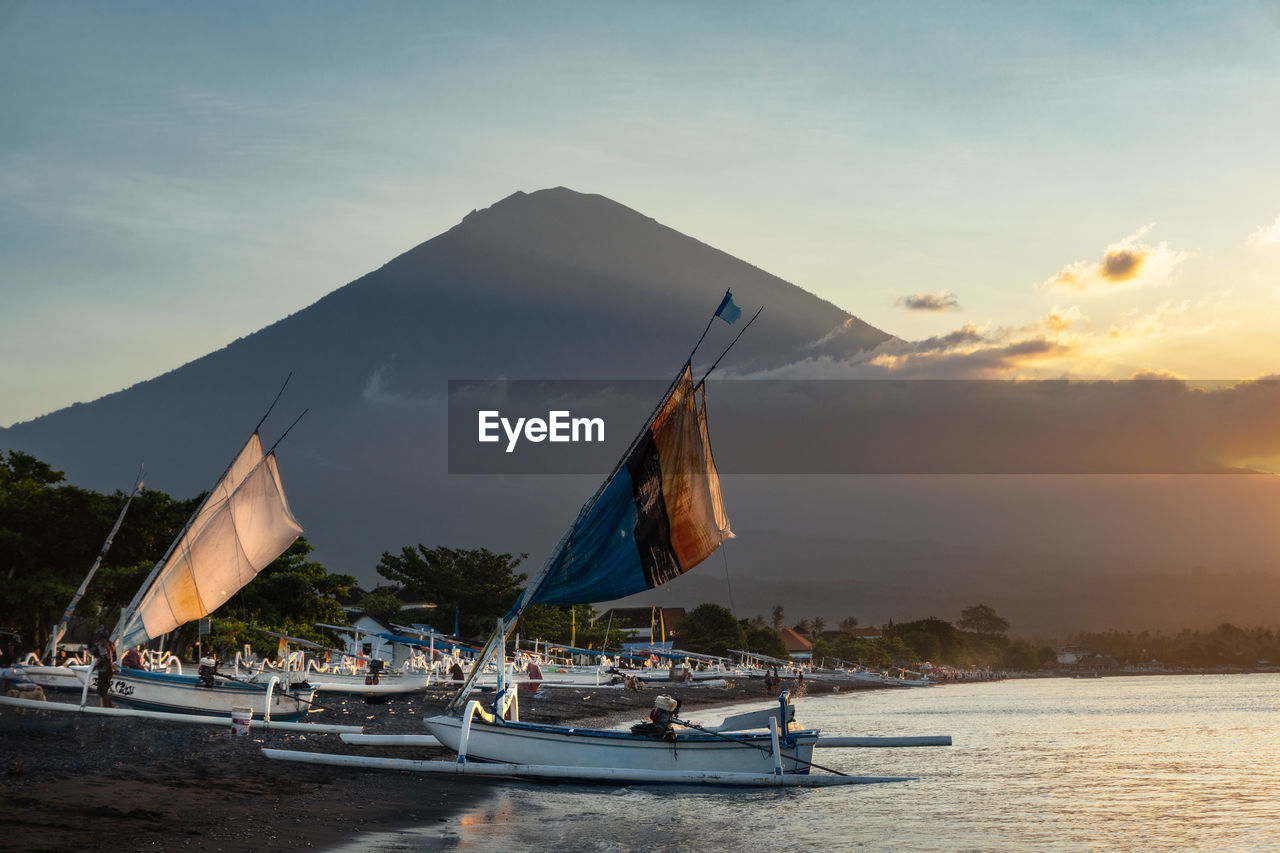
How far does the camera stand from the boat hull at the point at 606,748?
1024 inches

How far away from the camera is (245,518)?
3862 cm

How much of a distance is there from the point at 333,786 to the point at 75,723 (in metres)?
10.6

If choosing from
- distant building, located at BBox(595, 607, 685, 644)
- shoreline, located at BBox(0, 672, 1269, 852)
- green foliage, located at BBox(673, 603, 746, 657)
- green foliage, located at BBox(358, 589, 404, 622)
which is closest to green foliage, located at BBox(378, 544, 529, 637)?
green foliage, located at BBox(358, 589, 404, 622)

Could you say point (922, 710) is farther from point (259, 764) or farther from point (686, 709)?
point (259, 764)

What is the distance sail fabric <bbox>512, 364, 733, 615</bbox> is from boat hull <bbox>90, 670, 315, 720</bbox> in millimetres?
10559

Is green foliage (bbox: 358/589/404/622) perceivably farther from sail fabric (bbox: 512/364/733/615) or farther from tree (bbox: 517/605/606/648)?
sail fabric (bbox: 512/364/733/615)

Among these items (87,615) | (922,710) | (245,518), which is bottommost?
(922,710)

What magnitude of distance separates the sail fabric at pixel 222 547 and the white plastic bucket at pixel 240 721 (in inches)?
279

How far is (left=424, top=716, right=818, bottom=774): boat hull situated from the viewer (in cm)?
2600

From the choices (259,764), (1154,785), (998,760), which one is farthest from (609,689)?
(259,764)

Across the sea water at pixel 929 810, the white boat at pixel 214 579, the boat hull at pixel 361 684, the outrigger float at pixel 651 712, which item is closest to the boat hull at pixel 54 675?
the white boat at pixel 214 579

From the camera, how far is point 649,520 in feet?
95.5

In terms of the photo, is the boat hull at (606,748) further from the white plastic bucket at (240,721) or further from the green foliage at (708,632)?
the green foliage at (708,632)

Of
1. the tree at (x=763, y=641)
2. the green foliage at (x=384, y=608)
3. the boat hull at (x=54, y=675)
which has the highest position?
the green foliage at (x=384, y=608)
